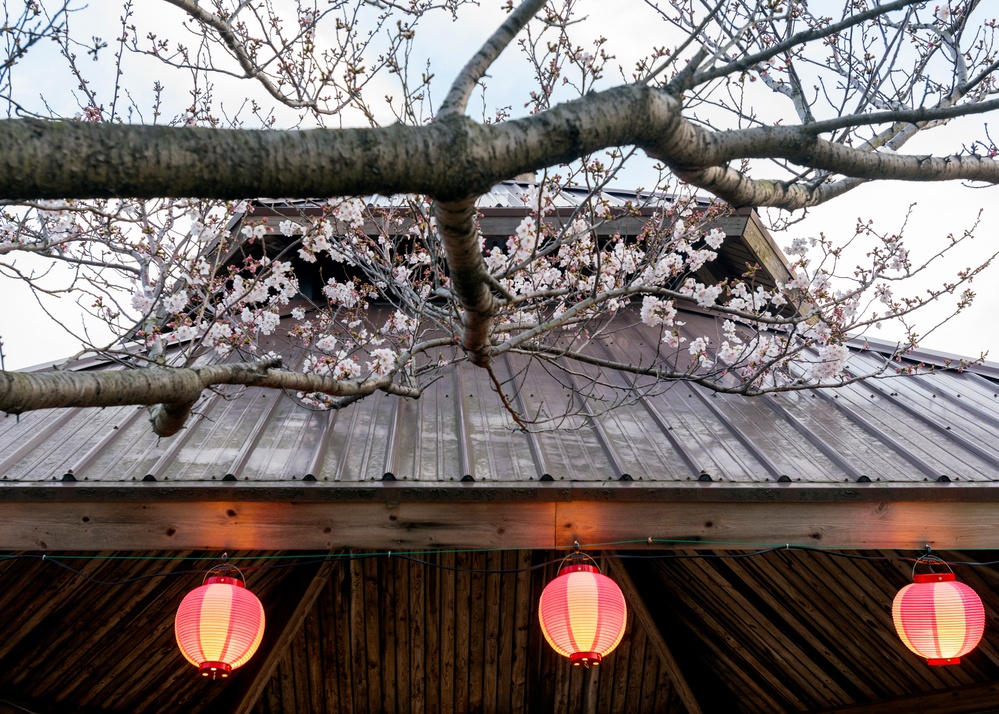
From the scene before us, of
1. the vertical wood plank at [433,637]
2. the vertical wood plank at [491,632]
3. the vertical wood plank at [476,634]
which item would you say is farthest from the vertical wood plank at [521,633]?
the vertical wood plank at [433,637]

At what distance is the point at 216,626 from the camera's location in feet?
12.9

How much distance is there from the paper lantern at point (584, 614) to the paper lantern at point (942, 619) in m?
1.49

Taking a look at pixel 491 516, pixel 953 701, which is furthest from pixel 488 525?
pixel 953 701

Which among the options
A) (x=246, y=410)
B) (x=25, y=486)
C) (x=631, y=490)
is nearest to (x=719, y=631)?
(x=631, y=490)

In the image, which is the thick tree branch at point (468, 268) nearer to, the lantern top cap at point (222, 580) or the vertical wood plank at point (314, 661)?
the lantern top cap at point (222, 580)

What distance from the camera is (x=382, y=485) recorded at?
143 inches

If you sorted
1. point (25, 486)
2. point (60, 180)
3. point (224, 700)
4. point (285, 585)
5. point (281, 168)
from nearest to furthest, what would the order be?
point (60, 180) < point (281, 168) < point (25, 486) < point (285, 585) < point (224, 700)

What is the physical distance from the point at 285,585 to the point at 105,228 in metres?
2.69

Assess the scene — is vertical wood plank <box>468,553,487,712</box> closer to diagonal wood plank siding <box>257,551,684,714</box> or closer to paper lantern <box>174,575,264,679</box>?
diagonal wood plank siding <box>257,551,684,714</box>

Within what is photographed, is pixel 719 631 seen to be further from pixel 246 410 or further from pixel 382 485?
pixel 246 410

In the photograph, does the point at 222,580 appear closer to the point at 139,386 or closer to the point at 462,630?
the point at 139,386

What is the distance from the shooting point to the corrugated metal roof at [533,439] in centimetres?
386

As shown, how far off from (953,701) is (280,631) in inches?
171

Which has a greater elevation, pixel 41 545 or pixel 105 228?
pixel 105 228
